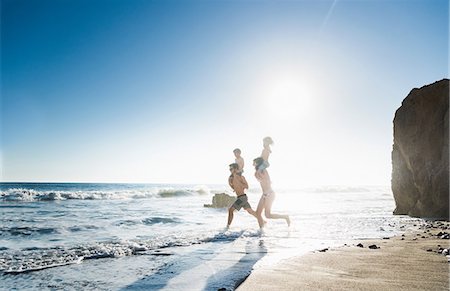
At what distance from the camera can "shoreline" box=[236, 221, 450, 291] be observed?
134 inches

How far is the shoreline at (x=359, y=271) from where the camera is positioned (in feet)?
11.2

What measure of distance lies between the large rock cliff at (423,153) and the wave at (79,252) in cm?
1086

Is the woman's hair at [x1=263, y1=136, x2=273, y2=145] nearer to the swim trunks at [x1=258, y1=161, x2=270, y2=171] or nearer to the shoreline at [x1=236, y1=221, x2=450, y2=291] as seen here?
the swim trunks at [x1=258, y1=161, x2=270, y2=171]

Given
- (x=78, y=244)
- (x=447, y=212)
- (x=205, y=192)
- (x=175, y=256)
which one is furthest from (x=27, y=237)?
(x=205, y=192)

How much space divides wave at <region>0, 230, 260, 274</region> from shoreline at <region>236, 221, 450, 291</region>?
106 inches

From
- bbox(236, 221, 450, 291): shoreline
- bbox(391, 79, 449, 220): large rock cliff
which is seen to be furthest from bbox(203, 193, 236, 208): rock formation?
bbox(236, 221, 450, 291): shoreline

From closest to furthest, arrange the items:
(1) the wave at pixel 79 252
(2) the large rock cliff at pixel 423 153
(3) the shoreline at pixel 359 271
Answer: (3) the shoreline at pixel 359 271
(1) the wave at pixel 79 252
(2) the large rock cliff at pixel 423 153

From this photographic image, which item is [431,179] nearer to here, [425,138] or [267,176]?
[425,138]

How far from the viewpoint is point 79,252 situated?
20.1ft

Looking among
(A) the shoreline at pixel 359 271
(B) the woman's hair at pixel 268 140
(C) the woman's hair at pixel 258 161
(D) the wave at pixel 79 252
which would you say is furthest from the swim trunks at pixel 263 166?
(A) the shoreline at pixel 359 271

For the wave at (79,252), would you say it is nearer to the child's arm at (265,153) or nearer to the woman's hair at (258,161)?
the woman's hair at (258,161)

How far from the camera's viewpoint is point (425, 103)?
52.3ft

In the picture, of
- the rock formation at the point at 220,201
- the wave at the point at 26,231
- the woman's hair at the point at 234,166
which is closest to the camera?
the wave at the point at 26,231

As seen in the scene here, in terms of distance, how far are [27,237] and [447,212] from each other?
14.9 m
